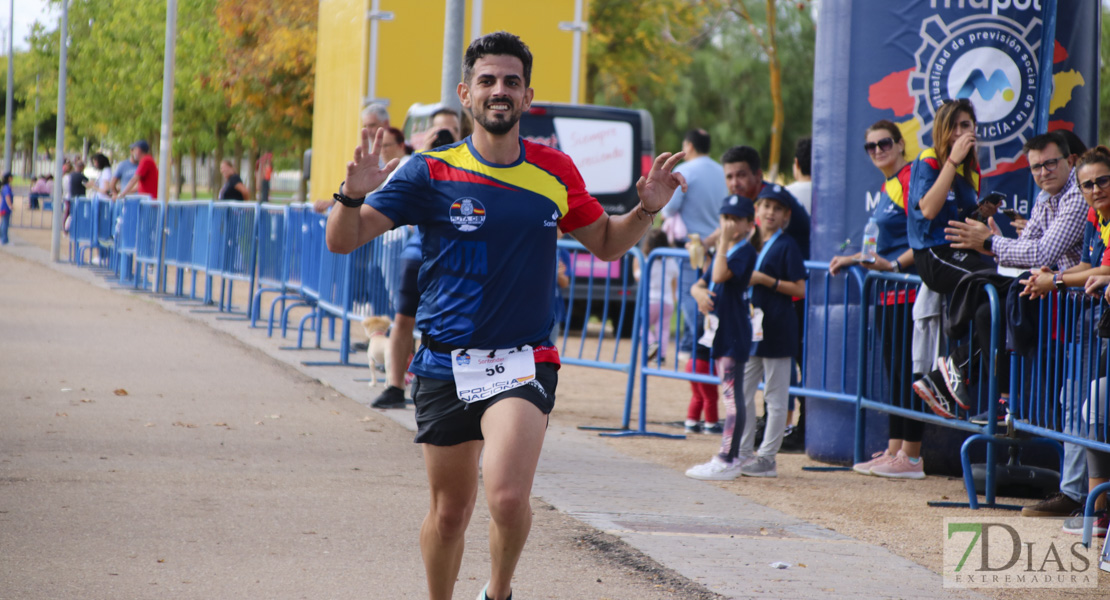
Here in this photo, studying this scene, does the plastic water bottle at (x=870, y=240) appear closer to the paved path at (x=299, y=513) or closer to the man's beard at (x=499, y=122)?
the paved path at (x=299, y=513)

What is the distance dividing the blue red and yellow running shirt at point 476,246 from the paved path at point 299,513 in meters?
1.23

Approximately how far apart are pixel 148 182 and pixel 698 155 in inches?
495

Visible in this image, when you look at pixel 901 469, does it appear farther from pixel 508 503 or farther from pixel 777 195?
pixel 508 503

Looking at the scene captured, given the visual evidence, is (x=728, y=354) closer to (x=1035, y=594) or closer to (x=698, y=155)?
(x=1035, y=594)

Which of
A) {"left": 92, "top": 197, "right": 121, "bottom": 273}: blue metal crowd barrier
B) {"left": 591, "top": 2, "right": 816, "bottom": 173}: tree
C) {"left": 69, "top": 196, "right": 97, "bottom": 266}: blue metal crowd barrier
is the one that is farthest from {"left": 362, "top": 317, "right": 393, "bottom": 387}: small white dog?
{"left": 591, "top": 2, "right": 816, "bottom": 173}: tree

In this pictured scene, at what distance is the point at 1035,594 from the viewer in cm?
552

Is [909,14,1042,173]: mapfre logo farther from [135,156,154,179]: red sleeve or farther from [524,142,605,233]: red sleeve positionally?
[135,156,154,179]: red sleeve

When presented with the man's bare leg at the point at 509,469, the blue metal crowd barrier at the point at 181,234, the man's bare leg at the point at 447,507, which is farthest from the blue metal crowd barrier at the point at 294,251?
the man's bare leg at the point at 509,469

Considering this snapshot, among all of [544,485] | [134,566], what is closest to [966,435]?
[544,485]

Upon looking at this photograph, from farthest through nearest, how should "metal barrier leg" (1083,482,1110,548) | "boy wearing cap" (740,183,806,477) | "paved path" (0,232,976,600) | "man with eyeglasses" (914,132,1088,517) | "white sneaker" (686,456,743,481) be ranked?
"boy wearing cap" (740,183,806,477)
"white sneaker" (686,456,743,481)
"man with eyeglasses" (914,132,1088,517)
"metal barrier leg" (1083,482,1110,548)
"paved path" (0,232,976,600)

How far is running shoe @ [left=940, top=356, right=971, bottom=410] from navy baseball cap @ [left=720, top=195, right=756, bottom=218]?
1322mm

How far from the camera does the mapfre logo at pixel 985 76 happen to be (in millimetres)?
8547

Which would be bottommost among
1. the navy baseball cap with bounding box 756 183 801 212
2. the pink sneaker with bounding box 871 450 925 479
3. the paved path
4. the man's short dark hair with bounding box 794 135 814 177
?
the paved path

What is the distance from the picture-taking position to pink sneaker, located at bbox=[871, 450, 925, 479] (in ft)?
27.0
